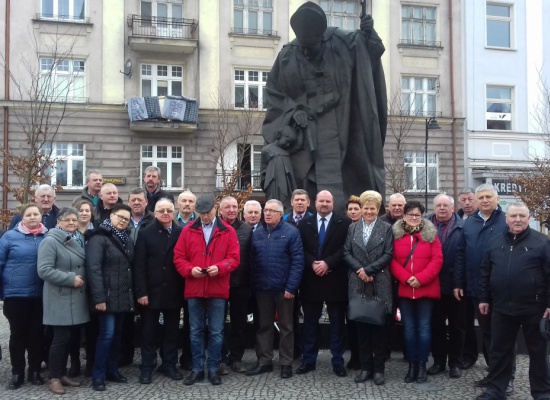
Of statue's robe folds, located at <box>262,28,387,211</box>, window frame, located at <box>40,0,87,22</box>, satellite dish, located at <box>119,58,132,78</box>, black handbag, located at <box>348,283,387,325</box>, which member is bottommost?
black handbag, located at <box>348,283,387,325</box>

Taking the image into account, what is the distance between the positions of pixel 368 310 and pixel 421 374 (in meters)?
0.84

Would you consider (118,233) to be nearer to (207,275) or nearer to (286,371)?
(207,275)

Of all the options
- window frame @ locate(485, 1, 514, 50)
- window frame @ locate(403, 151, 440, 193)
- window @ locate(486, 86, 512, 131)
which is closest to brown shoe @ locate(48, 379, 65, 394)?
window frame @ locate(403, 151, 440, 193)

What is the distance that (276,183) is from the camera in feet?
25.2

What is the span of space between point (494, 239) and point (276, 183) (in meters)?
2.76

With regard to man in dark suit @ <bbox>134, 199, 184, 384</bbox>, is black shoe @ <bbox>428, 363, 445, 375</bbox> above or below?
below

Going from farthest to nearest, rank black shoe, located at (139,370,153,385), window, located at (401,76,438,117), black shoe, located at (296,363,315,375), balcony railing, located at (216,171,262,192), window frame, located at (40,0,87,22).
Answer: window, located at (401,76,438,117) → balcony railing, located at (216,171,262,192) → window frame, located at (40,0,87,22) → black shoe, located at (296,363,315,375) → black shoe, located at (139,370,153,385)

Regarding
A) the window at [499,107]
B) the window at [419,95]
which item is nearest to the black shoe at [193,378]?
the window at [419,95]

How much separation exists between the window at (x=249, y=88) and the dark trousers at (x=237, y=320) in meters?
20.6

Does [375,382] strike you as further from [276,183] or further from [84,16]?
[84,16]

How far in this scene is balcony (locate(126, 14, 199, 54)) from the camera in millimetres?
25562

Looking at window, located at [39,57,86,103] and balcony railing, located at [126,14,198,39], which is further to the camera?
balcony railing, located at [126,14,198,39]

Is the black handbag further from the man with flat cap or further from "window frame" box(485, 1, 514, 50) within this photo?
"window frame" box(485, 1, 514, 50)

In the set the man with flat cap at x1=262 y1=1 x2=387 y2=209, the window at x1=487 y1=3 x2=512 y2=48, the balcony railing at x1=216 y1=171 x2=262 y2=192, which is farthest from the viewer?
the window at x1=487 y1=3 x2=512 y2=48
